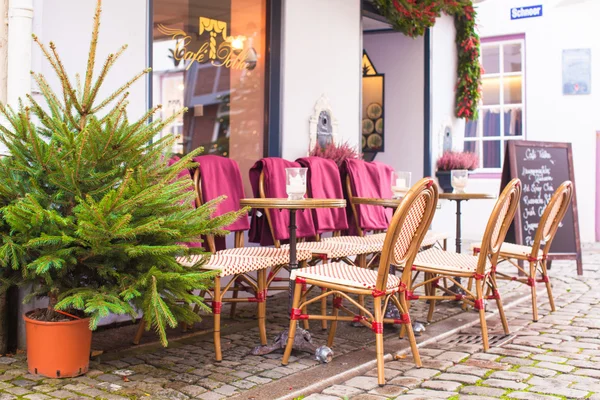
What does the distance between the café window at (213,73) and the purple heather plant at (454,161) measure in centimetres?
330

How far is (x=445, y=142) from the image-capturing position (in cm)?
862

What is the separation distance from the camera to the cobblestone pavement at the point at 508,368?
3035mm

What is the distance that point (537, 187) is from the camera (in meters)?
6.80

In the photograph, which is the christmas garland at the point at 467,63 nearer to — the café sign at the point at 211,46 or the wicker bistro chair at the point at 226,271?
the café sign at the point at 211,46

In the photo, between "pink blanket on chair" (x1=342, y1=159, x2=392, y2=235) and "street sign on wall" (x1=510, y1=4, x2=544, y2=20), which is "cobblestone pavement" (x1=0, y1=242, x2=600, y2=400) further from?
"street sign on wall" (x1=510, y1=4, x2=544, y2=20)

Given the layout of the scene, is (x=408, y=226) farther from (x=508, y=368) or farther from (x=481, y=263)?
(x=508, y=368)

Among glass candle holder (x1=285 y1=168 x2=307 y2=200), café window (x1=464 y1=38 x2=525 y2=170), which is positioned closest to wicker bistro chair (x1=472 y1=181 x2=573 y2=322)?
glass candle holder (x1=285 y1=168 x2=307 y2=200)

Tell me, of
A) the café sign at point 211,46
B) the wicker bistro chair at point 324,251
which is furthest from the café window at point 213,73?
the wicker bistro chair at point 324,251

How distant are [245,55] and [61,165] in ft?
9.08

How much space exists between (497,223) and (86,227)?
7.49 feet

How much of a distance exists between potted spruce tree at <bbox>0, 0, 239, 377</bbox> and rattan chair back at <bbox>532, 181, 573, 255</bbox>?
90.2 inches

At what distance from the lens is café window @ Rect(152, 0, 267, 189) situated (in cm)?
495

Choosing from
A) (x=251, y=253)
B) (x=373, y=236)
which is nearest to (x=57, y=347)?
(x=251, y=253)

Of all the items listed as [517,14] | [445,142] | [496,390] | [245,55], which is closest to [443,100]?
[445,142]
